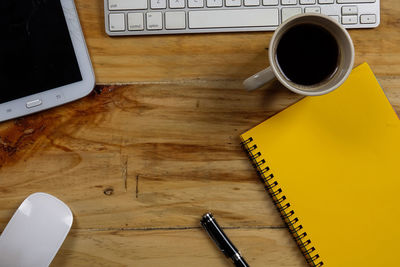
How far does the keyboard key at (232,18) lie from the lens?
0.55 metres

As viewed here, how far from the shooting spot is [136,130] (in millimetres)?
584

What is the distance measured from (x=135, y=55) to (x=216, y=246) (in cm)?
34

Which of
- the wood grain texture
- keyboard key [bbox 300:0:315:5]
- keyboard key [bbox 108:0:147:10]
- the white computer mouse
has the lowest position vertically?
the wood grain texture

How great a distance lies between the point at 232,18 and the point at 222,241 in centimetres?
35

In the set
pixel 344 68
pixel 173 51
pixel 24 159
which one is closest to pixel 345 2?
pixel 344 68

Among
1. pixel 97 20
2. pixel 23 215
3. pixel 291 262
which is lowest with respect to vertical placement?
pixel 291 262

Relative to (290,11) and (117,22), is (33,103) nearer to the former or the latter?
(117,22)

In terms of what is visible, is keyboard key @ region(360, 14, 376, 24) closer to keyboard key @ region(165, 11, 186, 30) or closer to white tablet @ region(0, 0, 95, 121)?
keyboard key @ region(165, 11, 186, 30)

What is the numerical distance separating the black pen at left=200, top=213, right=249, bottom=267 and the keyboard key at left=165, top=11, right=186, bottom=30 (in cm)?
30

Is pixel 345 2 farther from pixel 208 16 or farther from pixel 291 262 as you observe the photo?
pixel 291 262

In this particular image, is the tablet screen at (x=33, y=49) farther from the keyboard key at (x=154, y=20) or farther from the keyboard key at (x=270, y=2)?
the keyboard key at (x=270, y=2)

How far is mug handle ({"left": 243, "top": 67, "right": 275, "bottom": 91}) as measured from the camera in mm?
500

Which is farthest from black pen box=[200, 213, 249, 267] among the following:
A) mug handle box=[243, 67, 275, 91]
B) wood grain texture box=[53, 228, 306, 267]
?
mug handle box=[243, 67, 275, 91]

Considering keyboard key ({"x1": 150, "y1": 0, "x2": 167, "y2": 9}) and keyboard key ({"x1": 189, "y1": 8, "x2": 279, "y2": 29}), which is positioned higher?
keyboard key ({"x1": 150, "y1": 0, "x2": 167, "y2": 9})
